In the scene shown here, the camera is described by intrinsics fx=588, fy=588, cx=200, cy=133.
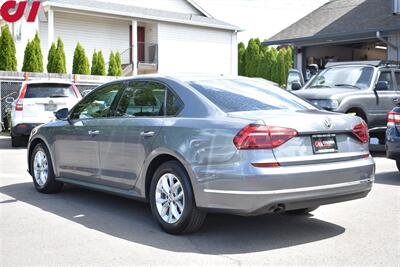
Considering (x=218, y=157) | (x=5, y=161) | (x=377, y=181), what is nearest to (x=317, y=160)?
(x=218, y=157)

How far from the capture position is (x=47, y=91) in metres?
14.8

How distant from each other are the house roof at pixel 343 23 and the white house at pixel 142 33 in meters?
7.93

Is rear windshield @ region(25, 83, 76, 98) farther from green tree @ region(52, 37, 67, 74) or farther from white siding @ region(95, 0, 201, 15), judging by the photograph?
white siding @ region(95, 0, 201, 15)

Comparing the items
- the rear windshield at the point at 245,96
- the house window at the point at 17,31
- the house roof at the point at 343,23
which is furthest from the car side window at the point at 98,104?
the house window at the point at 17,31

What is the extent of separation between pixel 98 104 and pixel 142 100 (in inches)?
38.2

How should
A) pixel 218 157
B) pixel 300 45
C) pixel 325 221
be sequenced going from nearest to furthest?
1. pixel 218 157
2. pixel 325 221
3. pixel 300 45

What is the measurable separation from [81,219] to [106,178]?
0.55m

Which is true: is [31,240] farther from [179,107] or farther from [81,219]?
[179,107]

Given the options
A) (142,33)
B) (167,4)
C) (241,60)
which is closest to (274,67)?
(241,60)

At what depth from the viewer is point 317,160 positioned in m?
5.37

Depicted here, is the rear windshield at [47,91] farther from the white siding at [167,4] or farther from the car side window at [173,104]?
the white siding at [167,4]

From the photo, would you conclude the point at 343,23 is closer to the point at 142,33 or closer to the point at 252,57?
the point at 142,33

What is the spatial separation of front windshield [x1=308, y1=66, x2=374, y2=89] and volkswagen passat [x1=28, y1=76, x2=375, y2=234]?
23.4 ft

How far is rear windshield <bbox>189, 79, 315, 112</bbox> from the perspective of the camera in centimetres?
582
